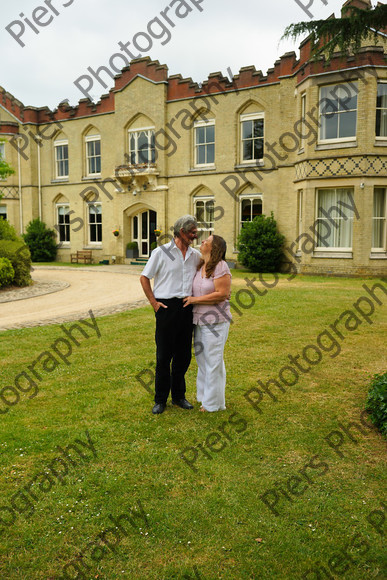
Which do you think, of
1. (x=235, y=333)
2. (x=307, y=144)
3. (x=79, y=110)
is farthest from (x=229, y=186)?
(x=235, y=333)

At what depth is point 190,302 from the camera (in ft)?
15.3

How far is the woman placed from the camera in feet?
15.1

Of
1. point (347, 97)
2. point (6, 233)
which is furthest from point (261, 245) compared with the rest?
point (6, 233)

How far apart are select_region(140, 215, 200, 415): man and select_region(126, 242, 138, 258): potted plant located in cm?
2086

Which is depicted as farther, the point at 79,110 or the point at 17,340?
the point at 79,110

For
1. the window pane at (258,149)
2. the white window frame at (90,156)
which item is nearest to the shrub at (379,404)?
the window pane at (258,149)

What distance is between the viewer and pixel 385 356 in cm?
691

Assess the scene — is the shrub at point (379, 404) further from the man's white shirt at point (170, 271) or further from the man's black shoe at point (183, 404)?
the man's white shirt at point (170, 271)

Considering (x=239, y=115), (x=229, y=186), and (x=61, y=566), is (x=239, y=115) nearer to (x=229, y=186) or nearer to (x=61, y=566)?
(x=229, y=186)

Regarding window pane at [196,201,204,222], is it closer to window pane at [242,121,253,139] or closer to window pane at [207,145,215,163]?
Result: window pane at [207,145,215,163]

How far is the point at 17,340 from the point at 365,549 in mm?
6560

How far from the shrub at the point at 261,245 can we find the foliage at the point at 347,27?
13.8 meters

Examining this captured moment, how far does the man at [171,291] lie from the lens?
466 centimetres

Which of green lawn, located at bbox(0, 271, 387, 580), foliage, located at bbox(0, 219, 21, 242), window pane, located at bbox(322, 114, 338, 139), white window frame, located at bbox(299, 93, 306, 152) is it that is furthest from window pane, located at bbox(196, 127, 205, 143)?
green lawn, located at bbox(0, 271, 387, 580)
